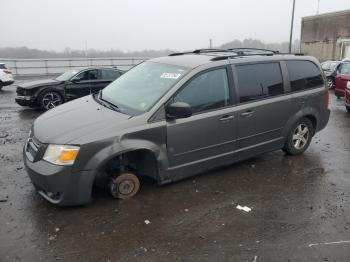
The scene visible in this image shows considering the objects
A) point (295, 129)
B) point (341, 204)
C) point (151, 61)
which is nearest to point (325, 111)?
point (295, 129)

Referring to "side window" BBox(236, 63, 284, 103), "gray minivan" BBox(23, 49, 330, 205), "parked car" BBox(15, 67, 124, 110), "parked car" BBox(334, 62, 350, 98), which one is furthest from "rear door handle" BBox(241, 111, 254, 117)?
"parked car" BBox(334, 62, 350, 98)

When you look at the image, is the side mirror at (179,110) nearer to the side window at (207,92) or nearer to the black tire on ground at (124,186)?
the side window at (207,92)

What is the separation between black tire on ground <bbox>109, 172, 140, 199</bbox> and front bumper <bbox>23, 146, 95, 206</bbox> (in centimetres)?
38

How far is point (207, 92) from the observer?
188 inches

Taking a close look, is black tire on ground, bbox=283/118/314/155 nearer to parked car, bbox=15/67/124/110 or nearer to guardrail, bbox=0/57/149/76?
parked car, bbox=15/67/124/110

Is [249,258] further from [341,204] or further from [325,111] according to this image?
[325,111]

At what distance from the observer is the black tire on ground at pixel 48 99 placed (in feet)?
35.8

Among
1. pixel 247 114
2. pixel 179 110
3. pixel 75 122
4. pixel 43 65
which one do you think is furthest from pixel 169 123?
pixel 43 65

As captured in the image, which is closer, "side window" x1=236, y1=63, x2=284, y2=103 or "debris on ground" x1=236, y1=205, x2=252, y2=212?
"debris on ground" x1=236, y1=205, x2=252, y2=212

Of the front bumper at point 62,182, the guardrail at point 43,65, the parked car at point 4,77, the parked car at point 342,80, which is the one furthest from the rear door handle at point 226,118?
the guardrail at point 43,65

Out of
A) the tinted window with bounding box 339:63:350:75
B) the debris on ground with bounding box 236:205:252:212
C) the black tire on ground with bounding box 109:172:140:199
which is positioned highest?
the tinted window with bounding box 339:63:350:75

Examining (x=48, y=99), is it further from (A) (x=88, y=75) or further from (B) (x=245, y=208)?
(B) (x=245, y=208)

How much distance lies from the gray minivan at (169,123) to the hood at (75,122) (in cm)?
1

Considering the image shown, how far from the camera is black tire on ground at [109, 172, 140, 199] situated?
14.4 feet
